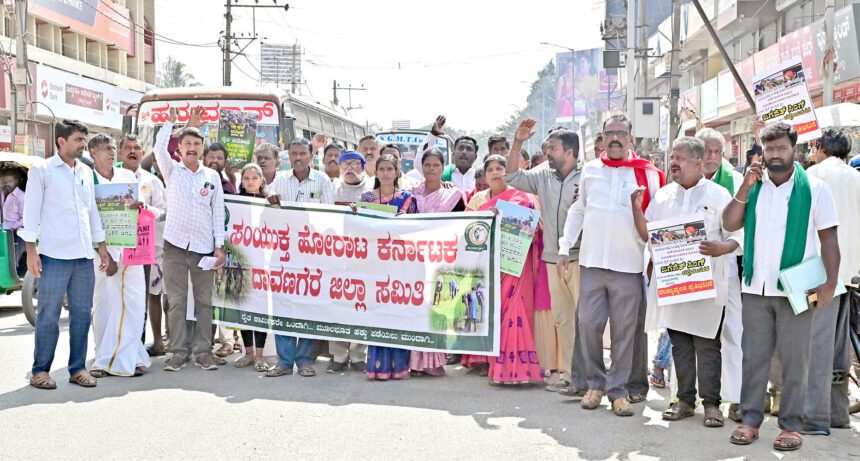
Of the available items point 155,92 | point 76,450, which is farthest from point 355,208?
point 155,92

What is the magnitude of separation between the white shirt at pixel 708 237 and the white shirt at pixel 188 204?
382 cm

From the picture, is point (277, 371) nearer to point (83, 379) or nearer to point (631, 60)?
point (83, 379)

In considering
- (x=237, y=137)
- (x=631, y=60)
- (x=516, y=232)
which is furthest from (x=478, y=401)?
(x=631, y=60)

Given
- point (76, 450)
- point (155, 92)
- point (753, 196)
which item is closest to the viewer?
point (76, 450)

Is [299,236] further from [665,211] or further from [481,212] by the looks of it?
[665,211]

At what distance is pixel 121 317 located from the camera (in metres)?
7.67

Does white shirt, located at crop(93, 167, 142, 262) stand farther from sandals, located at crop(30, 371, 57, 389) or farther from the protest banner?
sandals, located at crop(30, 371, 57, 389)

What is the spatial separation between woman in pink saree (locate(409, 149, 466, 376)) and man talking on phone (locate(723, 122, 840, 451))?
2.75 metres

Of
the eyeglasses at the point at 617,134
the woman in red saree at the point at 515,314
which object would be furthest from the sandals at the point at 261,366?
the eyeglasses at the point at 617,134

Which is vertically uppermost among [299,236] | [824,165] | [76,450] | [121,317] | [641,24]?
[641,24]

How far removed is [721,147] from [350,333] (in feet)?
11.1

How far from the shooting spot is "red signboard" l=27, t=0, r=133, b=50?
36.9 meters

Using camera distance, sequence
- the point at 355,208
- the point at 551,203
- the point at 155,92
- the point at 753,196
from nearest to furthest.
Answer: the point at 753,196 < the point at 551,203 < the point at 355,208 < the point at 155,92

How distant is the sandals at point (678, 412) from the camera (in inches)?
248
